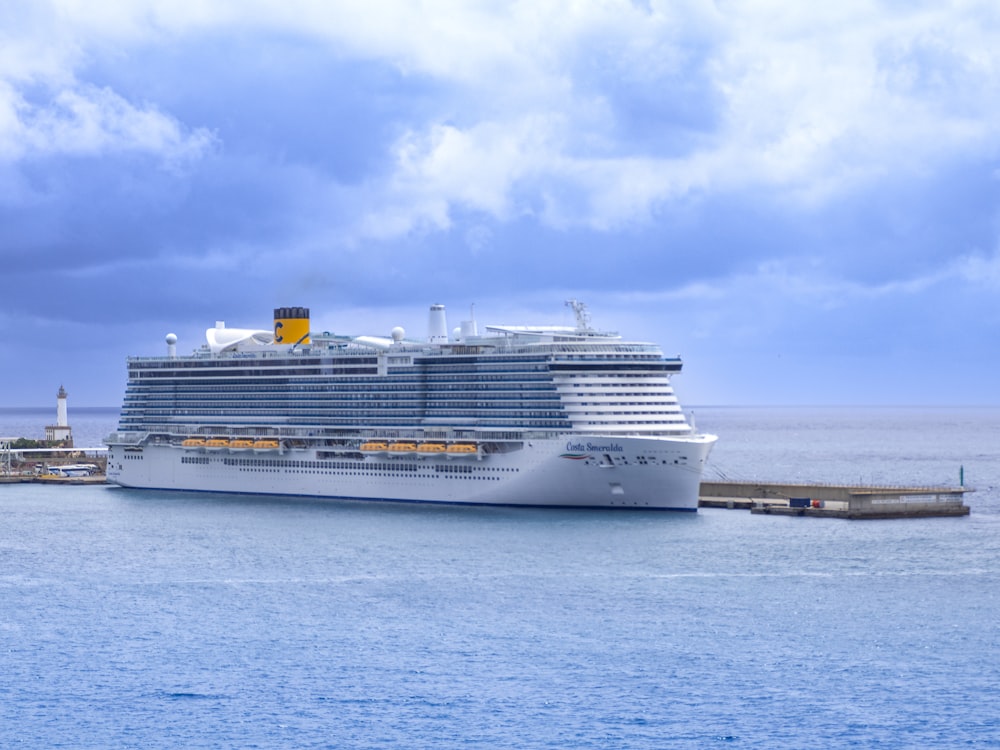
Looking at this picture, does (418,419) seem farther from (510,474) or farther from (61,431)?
(61,431)

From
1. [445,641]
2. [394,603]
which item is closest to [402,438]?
[394,603]

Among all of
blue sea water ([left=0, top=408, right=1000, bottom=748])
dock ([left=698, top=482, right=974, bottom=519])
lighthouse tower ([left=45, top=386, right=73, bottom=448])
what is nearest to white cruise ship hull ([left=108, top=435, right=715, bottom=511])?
blue sea water ([left=0, top=408, right=1000, bottom=748])

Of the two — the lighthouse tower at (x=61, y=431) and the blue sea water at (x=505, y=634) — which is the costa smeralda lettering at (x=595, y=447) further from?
the lighthouse tower at (x=61, y=431)

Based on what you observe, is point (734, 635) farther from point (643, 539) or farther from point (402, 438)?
point (402, 438)

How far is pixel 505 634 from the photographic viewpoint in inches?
1601

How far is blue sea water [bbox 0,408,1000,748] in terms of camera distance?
33.1 m

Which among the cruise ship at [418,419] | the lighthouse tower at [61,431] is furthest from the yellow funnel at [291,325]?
the lighthouse tower at [61,431]

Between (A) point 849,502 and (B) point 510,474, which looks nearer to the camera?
(B) point 510,474

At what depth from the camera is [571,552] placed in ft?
179

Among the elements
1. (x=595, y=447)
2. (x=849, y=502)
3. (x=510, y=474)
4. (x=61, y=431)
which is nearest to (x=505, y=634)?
(x=595, y=447)

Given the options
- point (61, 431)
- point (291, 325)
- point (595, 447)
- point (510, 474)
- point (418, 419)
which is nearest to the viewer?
point (595, 447)

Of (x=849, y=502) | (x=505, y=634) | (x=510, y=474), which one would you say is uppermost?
(x=510, y=474)

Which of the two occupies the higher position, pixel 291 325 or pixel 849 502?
pixel 291 325

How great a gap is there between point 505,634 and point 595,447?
24638 millimetres
